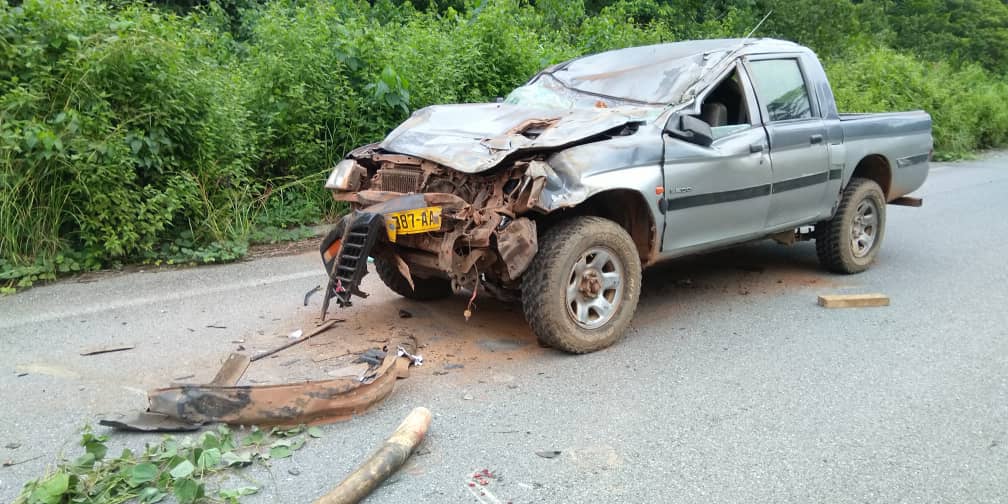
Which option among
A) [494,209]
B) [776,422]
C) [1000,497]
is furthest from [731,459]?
[494,209]

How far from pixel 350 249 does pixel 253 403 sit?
1.18 metres

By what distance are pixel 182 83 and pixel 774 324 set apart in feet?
18.3

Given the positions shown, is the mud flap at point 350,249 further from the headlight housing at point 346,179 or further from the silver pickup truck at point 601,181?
the headlight housing at point 346,179

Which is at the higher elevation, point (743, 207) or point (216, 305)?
point (743, 207)

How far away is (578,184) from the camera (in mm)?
4605

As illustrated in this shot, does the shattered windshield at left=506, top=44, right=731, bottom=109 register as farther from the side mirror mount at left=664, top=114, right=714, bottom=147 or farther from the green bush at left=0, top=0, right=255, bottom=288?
the green bush at left=0, top=0, right=255, bottom=288

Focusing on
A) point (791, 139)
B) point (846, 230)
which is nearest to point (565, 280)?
point (791, 139)

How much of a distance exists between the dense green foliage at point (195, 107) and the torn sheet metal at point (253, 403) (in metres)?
3.34

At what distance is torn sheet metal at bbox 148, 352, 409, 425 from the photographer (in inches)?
148

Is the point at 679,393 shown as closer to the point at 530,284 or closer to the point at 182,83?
the point at 530,284

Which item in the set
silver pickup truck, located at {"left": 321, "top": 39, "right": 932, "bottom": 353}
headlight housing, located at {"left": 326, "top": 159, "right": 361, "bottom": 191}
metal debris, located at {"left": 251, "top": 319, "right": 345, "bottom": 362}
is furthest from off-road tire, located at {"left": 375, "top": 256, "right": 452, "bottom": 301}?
headlight housing, located at {"left": 326, "top": 159, "right": 361, "bottom": 191}

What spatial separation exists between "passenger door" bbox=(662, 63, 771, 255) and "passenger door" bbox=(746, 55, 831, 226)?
14cm

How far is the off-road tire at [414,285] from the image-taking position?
5.66m

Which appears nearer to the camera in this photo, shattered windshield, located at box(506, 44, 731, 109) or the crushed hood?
the crushed hood
